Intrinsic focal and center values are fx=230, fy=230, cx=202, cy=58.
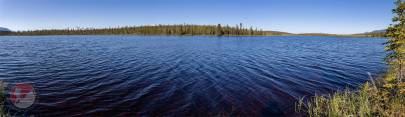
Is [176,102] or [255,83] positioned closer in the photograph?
[176,102]

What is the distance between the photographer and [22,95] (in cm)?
1427

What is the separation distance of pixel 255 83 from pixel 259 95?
3.29 metres

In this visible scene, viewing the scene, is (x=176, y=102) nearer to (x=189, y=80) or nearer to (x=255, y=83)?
(x=189, y=80)

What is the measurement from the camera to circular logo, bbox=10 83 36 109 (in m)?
12.3

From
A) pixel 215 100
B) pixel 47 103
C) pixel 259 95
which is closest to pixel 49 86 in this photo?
pixel 47 103

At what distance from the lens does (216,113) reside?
11523mm

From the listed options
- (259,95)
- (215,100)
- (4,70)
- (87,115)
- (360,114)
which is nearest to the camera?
(360,114)

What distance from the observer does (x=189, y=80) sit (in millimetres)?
18875

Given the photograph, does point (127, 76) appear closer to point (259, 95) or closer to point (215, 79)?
point (215, 79)

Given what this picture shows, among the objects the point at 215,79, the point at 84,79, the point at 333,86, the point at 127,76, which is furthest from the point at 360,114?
the point at 84,79

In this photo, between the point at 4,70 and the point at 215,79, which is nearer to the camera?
the point at 215,79

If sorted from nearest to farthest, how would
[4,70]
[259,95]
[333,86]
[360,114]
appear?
[360,114] → [259,95] → [333,86] → [4,70]

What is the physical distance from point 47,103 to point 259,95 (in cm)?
1236

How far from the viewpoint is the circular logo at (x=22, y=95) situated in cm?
1230
